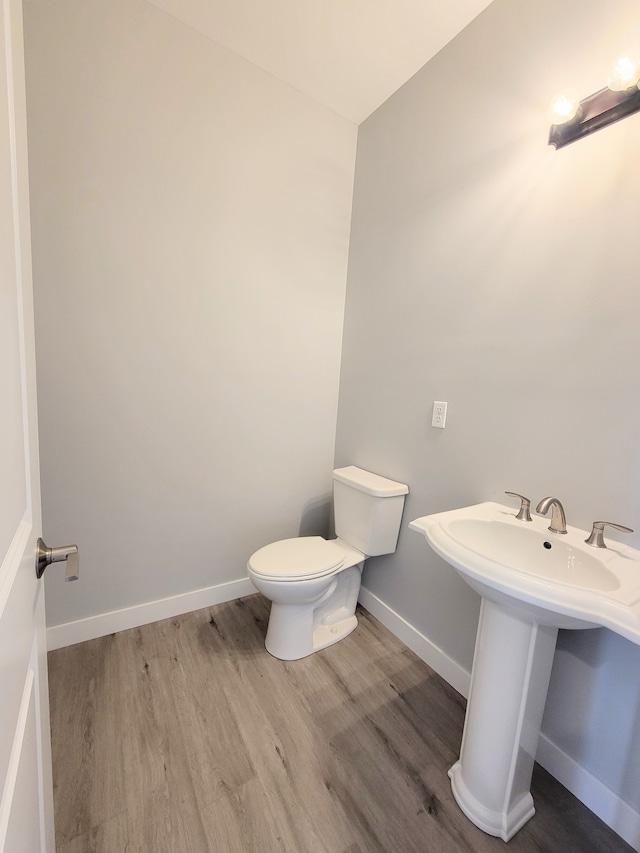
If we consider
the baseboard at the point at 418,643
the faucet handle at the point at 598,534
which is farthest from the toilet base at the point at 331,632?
the faucet handle at the point at 598,534

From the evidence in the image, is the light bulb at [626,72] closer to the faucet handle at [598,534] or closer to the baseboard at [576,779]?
the faucet handle at [598,534]

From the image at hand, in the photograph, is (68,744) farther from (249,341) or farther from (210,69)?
(210,69)

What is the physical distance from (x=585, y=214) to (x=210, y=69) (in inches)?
64.7

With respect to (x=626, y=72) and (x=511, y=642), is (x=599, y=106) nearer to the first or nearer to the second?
(x=626, y=72)

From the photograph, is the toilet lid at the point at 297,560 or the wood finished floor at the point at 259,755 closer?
the wood finished floor at the point at 259,755

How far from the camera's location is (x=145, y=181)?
58.7 inches

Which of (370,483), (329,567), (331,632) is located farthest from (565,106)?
(331,632)

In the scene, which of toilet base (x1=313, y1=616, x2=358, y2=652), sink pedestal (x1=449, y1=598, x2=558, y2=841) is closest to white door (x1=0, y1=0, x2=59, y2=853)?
sink pedestal (x1=449, y1=598, x2=558, y2=841)

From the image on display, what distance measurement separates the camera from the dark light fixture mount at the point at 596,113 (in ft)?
3.20

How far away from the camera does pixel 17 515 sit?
1.72ft

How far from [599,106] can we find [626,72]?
0.31 ft

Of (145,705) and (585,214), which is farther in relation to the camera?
(145,705)

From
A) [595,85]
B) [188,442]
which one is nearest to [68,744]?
[188,442]

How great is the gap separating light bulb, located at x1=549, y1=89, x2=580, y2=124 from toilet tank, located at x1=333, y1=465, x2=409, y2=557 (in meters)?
1.40
